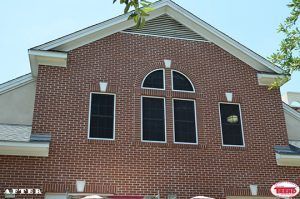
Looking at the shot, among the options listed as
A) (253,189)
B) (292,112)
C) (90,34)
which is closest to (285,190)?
(253,189)

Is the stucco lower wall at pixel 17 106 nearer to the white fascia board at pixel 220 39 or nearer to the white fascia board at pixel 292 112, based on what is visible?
the white fascia board at pixel 220 39

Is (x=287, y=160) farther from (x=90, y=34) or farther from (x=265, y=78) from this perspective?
(x=90, y=34)

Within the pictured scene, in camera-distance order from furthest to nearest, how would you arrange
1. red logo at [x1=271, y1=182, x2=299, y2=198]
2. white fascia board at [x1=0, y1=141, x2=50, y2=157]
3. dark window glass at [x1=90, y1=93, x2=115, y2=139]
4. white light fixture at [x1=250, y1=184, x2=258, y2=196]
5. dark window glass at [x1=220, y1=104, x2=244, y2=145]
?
dark window glass at [x1=220, y1=104, x2=244, y2=145]
white light fixture at [x1=250, y1=184, x2=258, y2=196]
dark window glass at [x1=90, y1=93, x2=115, y2=139]
white fascia board at [x1=0, y1=141, x2=50, y2=157]
red logo at [x1=271, y1=182, x2=299, y2=198]

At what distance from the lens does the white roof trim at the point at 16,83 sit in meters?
12.5

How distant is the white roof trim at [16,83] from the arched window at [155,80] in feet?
14.0

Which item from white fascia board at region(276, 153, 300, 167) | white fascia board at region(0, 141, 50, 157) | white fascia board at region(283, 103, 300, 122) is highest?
white fascia board at region(283, 103, 300, 122)

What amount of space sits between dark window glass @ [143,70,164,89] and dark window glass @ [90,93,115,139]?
1.32 meters

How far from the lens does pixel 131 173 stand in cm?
1050

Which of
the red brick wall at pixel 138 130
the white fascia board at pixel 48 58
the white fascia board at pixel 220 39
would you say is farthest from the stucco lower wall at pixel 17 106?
the white fascia board at pixel 220 39

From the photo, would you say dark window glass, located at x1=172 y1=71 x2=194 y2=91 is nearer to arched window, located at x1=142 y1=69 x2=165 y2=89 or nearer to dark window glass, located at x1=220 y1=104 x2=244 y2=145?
arched window, located at x1=142 y1=69 x2=165 y2=89

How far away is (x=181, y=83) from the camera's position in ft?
40.4

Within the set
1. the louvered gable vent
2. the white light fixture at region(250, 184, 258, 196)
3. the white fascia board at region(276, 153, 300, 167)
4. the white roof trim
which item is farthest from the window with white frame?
the white roof trim

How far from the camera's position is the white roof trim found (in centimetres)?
1248

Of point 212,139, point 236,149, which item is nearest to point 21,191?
point 212,139
